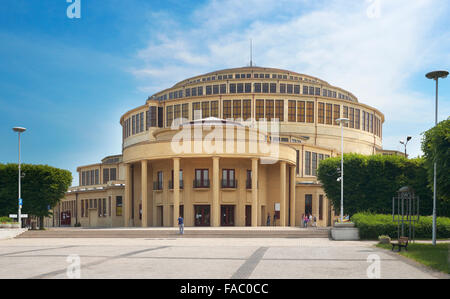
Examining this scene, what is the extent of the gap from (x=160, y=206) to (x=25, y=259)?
3313 centimetres

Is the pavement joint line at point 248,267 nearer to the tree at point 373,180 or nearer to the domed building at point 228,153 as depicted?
the tree at point 373,180

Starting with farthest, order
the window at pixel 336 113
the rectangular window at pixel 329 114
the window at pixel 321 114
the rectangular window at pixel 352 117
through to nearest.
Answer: the rectangular window at pixel 352 117, the window at pixel 336 113, the rectangular window at pixel 329 114, the window at pixel 321 114

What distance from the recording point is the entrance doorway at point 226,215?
5100 centimetres

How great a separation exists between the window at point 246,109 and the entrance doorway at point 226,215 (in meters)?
20.4

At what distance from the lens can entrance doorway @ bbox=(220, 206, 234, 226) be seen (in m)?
51.0

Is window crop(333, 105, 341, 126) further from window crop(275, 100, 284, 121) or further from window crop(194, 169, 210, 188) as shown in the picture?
window crop(194, 169, 210, 188)

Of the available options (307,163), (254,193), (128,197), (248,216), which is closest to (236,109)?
(307,163)

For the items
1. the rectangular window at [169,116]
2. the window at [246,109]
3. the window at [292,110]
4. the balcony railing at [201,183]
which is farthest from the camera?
the rectangular window at [169,116]

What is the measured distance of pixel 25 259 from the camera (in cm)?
2053

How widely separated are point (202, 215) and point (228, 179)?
4682 millimetres

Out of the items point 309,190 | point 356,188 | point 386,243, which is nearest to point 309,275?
point 386,243

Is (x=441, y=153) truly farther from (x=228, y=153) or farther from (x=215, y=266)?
(x=228, y=153)

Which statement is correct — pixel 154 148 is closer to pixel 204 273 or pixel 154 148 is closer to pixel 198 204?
pixel 198 204

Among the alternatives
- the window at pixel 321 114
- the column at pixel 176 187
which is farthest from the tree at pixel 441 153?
the window at pixel 321 114
